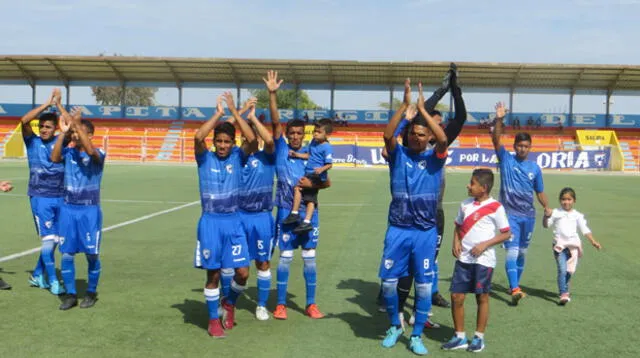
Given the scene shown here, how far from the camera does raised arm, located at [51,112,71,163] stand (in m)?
6.59

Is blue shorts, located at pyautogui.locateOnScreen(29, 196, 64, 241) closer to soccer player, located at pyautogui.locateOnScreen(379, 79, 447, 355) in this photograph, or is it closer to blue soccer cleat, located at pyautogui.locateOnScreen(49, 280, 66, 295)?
blue soccer cleat, located at pyautogui.locateOnScreen(49, 280, 66, 295)

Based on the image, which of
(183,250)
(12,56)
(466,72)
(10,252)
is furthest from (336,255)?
(12,56)

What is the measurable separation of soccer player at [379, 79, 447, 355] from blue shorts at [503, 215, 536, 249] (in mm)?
2344

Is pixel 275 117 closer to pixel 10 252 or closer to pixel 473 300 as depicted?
pixel 473 300

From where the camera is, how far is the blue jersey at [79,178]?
6730 mm

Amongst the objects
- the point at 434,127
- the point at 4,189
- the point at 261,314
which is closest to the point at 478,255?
the point at 434,127

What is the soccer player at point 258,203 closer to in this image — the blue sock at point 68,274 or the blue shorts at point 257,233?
the blue shorts at point 257,233

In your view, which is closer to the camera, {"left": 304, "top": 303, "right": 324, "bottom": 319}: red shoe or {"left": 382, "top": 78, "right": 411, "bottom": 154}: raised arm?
{"left": 382, "top": 78, "right": 411, "bottom": 154}: raised arm

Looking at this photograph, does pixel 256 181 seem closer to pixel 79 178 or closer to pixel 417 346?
pixel 79 178

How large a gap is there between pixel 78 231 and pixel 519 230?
5.34 meters

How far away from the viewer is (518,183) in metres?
7.62

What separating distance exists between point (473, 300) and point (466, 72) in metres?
39.9

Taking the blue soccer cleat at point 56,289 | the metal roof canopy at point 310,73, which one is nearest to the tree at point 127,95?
the metal roof canopy at point 310,73

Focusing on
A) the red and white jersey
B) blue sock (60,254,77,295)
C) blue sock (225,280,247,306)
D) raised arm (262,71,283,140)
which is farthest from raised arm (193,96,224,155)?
the red and white jersey
